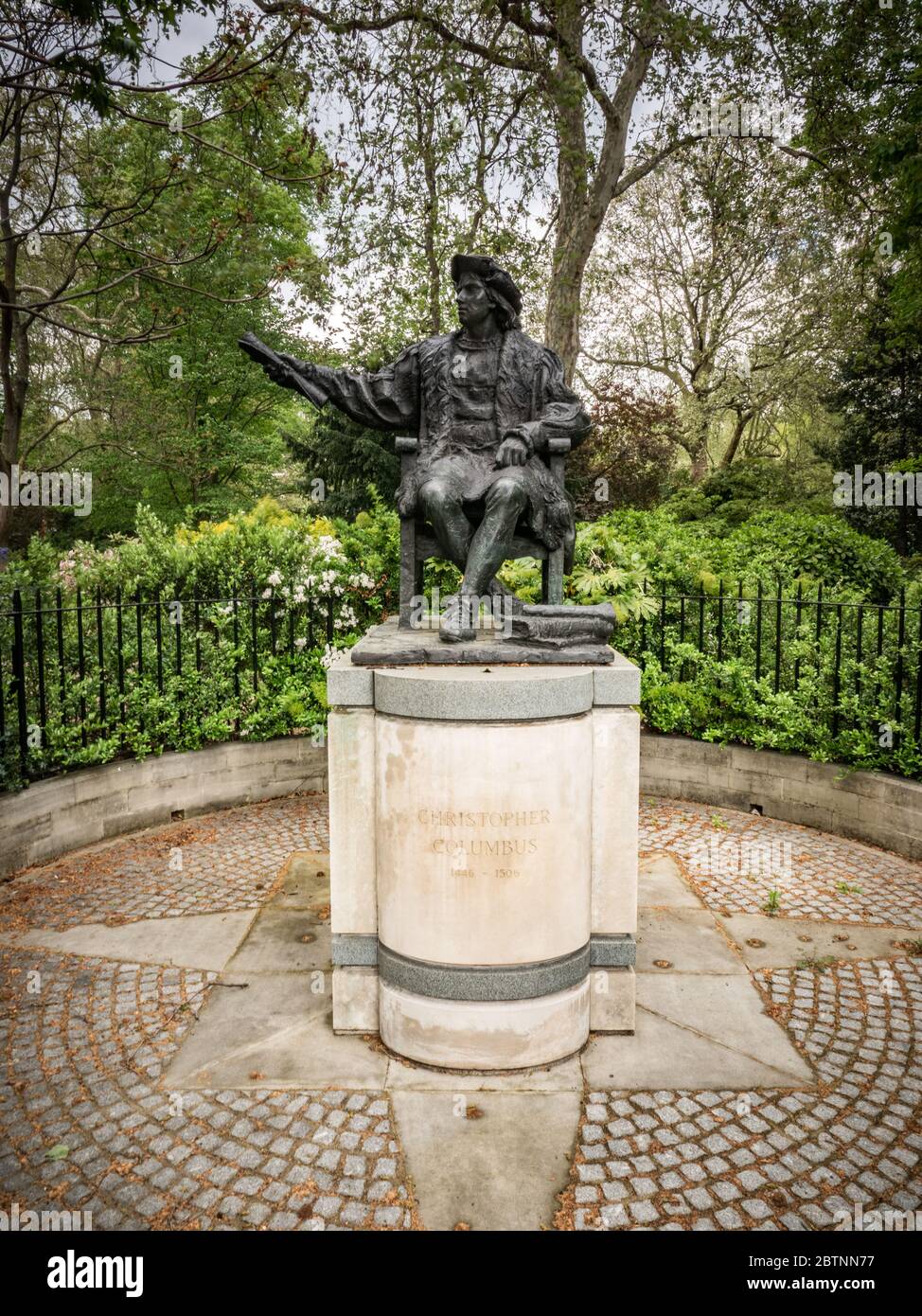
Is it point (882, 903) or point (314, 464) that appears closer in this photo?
point (882, 903)

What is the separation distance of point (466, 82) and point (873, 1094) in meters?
12.0

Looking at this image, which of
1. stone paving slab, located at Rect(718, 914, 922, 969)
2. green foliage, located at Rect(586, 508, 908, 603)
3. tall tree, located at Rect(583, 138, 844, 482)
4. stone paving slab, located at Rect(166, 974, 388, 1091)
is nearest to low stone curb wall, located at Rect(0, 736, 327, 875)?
stone paving slab, located at Rect(166, 974, 388, 1091)

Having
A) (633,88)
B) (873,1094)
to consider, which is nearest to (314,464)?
(633,88)

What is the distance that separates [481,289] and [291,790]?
490cm

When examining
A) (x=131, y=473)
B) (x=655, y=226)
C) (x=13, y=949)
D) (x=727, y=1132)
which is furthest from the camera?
(x=655, y=226)

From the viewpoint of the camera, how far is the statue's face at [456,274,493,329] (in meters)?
4.32

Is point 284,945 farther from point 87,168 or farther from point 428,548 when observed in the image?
point 87,168

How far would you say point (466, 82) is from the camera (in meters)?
10.4

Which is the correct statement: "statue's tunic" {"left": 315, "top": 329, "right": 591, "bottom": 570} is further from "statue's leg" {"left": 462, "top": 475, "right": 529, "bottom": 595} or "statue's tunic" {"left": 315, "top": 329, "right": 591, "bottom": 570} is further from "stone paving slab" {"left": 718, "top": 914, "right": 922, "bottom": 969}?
"stone paving slab" {"left": 718, "top": 914, "right": 922, "bottom": 969}

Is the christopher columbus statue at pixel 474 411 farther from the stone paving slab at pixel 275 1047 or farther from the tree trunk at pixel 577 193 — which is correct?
the tree trunk at pixel 577 193

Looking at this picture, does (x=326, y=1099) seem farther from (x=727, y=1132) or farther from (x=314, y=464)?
(x=314, y=464)

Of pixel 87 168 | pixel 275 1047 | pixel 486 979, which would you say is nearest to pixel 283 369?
pixel 486 979

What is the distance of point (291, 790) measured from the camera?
7.49 meters

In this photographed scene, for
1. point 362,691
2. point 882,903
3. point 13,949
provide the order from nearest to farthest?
point 362,691
point 13,949
point 882,903
